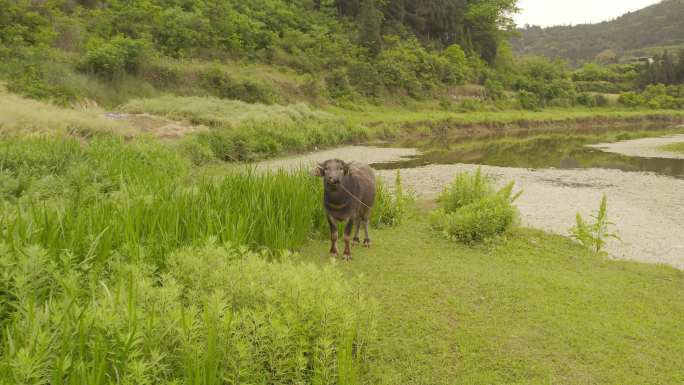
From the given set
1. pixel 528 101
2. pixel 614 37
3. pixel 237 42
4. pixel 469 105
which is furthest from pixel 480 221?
pixel 614 37

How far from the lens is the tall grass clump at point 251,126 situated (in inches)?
651

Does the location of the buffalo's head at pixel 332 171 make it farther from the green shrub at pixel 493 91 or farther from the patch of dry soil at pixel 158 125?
the green shrub at pixel 493 91

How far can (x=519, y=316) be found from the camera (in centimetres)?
427

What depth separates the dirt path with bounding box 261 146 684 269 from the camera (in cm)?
772

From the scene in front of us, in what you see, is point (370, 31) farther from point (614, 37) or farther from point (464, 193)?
point (614, 37)

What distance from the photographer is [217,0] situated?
40438 millimetres

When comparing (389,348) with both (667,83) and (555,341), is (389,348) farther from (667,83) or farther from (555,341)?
(667,83)

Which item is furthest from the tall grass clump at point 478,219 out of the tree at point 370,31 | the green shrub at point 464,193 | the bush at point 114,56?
the tree at point 370,31

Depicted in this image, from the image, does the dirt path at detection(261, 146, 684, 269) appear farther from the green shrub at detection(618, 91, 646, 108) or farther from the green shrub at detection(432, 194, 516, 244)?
the green shrub at detection(618, 91, 646, 108)

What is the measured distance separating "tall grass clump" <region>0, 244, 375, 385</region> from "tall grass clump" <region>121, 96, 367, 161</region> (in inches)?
487

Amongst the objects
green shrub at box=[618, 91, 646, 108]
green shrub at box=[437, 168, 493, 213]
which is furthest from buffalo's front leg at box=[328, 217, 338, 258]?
green shrub at box=[618, 91, 646, 108]

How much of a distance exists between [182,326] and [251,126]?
54.8 ft

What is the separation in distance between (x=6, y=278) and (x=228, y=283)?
1.33 m

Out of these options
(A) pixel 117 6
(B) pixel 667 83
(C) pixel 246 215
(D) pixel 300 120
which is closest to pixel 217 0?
(A) pixel 117 6
